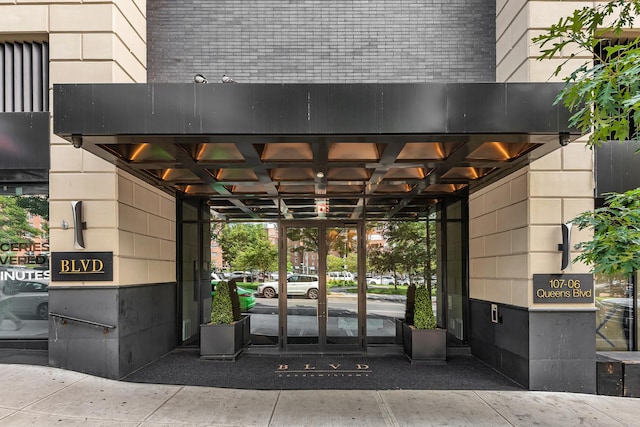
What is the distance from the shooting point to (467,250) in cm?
1054

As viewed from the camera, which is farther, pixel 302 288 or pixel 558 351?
pixel 302 288

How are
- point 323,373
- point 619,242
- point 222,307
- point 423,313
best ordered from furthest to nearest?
point 222,307
point 423,313
point 323,373
point 619,242

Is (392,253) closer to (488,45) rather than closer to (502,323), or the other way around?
(502,323)

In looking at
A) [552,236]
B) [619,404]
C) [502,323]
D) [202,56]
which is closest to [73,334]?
[202,56]

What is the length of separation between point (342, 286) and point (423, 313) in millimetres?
2013

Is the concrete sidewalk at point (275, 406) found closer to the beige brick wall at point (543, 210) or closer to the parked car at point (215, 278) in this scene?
the beige brick wall at point (543, 210)

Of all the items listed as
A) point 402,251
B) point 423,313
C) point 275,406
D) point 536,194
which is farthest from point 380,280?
point 275,406

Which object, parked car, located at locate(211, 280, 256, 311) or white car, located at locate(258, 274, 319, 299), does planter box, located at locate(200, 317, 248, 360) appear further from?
white car, located at locate(258, 274, 319, 299)

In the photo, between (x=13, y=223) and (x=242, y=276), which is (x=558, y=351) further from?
(x=13, y=223)

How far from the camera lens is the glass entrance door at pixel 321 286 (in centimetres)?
1048

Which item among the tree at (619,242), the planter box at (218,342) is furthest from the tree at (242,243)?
the tree at (619,242)

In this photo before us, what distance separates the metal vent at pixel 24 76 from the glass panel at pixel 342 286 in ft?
21.2

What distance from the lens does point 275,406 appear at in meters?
6.63

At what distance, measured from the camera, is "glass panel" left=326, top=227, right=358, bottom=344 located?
10.5m
